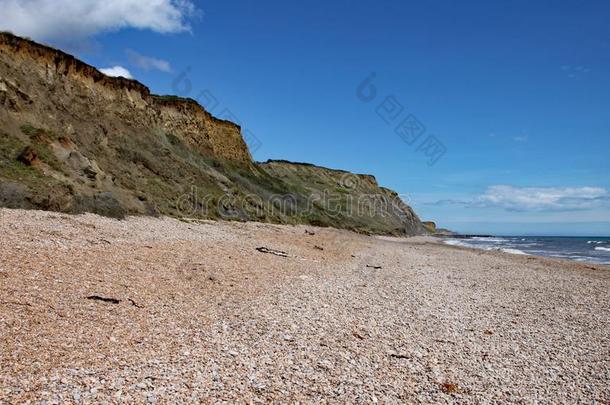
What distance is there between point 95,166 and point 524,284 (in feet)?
74.2

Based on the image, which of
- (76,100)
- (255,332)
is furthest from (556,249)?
(255,332)

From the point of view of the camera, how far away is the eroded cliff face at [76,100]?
2477cm

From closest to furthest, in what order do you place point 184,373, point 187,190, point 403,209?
point 184,373, point 187,190, point 403,209

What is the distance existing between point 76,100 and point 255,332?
90.8 feet

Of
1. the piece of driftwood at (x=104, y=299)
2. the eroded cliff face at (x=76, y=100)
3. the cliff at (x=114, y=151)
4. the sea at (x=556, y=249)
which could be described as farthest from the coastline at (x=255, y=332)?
the sea at (x=556, y=249)

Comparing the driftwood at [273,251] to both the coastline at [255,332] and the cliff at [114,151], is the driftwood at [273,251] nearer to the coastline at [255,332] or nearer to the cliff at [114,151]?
the coastline at [255,332]

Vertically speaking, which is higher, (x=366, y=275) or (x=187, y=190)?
(x=187, y=190)

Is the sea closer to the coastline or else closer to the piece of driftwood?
the coastline

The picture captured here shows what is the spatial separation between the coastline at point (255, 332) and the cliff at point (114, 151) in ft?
17.8

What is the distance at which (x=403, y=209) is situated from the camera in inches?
4011

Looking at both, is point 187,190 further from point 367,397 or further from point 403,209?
point 403,209

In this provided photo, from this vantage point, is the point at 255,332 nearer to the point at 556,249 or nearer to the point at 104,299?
the point at 104,299

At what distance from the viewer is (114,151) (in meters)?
29.7

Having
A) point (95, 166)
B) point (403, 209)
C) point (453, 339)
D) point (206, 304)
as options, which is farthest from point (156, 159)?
point (403, 209)
